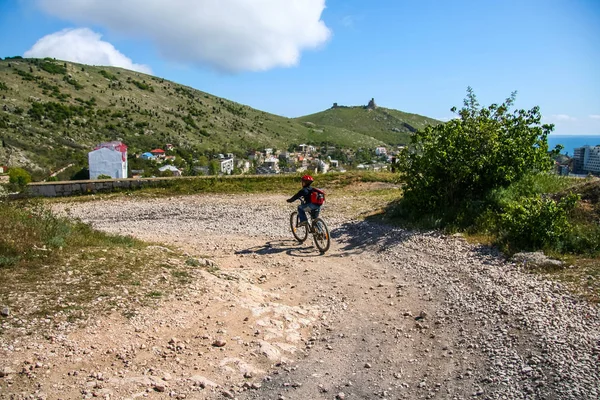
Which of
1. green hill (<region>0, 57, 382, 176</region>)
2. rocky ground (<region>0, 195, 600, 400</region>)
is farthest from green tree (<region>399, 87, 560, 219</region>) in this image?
green hill (<region>0, 57, 382, 176</region>)

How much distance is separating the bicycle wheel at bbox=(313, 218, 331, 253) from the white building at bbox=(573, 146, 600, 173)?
34.6 ft

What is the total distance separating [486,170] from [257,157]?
3981 inches

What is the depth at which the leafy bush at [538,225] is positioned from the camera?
7.85 m

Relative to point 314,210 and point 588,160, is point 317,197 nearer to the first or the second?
point 314,210

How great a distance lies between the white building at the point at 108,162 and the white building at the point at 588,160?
3392 cm

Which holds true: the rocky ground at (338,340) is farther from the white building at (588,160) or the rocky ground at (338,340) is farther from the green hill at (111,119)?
the green hill at (111,119)

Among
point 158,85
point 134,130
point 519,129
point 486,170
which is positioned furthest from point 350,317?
point 158,85

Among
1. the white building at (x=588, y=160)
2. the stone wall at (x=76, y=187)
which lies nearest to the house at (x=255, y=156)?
the stone wall at (x=76, y=187)

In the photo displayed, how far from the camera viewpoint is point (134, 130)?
108438 mm

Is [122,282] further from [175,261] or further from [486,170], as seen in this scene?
[486,170]

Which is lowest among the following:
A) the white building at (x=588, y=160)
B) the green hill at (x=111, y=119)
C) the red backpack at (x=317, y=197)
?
the red backpack at (x=317, y=197)

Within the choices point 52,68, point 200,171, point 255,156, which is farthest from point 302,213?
point 52,68

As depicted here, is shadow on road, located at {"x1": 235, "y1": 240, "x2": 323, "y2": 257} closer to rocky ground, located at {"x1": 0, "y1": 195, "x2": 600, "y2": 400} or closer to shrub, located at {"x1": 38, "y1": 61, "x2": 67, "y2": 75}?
rocky ground, located at {"x1": 0, "y1": 195, "x2": 600, "y2": 400}

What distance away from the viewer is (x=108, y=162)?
3759cm
